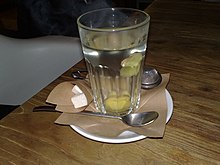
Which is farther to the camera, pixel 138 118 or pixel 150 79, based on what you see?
pixel 150 79

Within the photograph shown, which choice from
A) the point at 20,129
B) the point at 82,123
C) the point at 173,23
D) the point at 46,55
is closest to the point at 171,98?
the point at 82,123

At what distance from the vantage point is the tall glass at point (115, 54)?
578 millimetres

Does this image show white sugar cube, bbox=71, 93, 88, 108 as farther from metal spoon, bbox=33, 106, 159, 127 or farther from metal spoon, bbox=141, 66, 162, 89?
metal spoon, bbox=141, 66, 162, 89

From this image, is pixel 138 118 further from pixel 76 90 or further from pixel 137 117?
pixel 76 90

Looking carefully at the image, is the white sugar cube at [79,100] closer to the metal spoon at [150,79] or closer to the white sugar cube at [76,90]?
the white sugar cube at [76,90]

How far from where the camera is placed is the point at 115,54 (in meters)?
0.58

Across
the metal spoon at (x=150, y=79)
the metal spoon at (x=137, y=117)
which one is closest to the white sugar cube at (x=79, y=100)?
the metal spoon at (x=137, y=117)

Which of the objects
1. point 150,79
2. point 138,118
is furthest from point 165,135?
point 150,79

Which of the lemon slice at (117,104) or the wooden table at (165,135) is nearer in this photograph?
the wooden table at (165,135)

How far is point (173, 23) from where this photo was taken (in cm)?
106

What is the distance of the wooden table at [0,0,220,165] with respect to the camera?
51 centimetres

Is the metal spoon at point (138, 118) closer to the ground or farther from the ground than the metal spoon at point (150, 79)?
farther from the ground

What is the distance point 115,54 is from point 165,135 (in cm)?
17

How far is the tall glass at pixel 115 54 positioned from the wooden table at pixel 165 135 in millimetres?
96
